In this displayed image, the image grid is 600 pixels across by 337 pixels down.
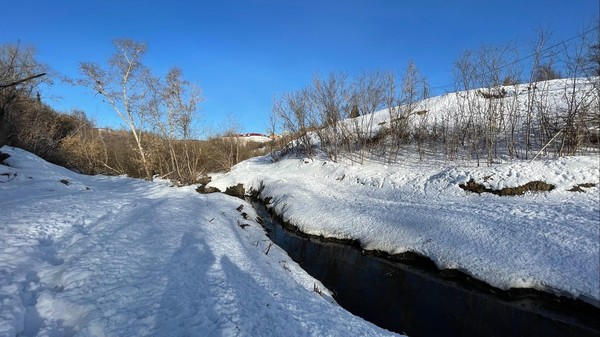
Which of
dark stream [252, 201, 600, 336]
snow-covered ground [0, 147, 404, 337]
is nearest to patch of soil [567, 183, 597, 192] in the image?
dark stream [252, 201, 600, 336]

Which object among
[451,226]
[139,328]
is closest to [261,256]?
[139,328]

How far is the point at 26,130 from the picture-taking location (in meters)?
23.6

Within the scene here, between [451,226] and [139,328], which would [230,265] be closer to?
[139,328]

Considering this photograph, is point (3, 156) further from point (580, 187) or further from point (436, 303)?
point (580, 187)

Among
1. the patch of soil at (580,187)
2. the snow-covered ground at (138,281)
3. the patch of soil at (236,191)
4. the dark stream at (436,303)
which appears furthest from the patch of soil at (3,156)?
the patch of soil at (580,187)

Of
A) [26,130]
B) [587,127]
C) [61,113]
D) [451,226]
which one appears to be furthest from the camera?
[61,113]

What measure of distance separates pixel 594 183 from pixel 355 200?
8164 millimetres

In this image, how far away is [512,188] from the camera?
37.8 ft

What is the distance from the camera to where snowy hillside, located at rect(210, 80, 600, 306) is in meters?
A: 7.45

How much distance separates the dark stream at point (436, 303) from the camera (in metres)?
6.30

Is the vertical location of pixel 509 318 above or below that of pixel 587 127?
below

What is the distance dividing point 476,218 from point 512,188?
274 cm

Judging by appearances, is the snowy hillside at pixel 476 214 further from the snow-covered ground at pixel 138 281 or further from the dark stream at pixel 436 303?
the snow-covered ground at pixel 138 281

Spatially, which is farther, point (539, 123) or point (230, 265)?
point (539, 123)
